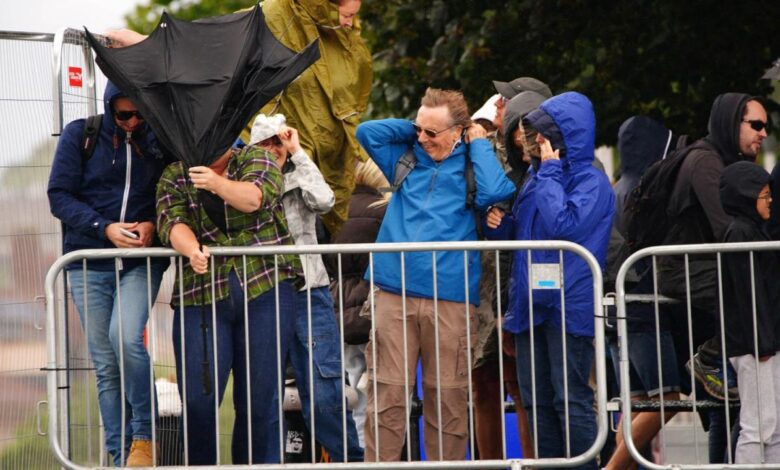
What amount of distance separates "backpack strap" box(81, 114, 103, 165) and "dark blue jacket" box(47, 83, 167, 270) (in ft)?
0.05

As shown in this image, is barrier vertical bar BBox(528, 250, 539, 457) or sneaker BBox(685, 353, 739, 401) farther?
sneaker BBox(685, 353, 739, 401)

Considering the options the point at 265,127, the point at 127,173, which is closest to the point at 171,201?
the point at 127,173

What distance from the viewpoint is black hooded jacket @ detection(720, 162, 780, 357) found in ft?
24.9

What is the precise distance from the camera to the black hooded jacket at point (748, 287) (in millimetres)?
7598

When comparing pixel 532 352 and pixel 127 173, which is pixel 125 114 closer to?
pixel 127 173

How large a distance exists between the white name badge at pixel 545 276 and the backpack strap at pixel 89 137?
2448 mm

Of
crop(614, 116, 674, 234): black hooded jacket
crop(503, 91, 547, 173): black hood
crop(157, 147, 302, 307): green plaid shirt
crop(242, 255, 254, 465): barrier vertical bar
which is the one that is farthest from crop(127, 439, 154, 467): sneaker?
crop(614, 116, 674, 234): black hooded jacket

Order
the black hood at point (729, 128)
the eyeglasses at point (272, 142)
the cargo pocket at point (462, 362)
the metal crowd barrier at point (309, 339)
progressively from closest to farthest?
the metal crowd barrier at point (309, 339) → the cargo pocket at point (462, 362) → the eyeglasses at point (272, 142) → the black hood at point (729, 128)

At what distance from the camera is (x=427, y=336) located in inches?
308

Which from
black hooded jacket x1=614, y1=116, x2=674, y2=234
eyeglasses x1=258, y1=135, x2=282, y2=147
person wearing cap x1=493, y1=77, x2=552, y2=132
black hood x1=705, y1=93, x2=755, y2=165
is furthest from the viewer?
black hooded jacket x1=614, y1=116, x2=674, y2=234

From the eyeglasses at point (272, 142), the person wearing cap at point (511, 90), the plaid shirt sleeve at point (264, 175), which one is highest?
the person wearing cap at point (511, 90)

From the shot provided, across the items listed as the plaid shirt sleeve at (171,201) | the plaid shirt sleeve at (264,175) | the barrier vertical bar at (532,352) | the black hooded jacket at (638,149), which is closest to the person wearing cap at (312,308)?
the plaid shirt sleeve at (264,175)

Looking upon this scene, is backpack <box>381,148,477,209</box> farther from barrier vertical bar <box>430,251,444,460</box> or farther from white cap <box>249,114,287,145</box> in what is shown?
white cap <box>249,114,287,145</box>

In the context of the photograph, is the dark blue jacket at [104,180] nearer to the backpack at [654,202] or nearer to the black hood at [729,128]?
the backpack at [654,202]
